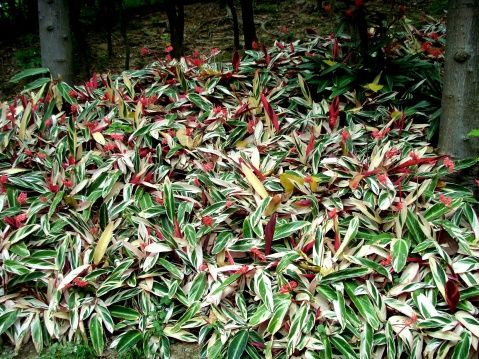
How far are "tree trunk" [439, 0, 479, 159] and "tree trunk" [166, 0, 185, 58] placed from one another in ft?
7.06

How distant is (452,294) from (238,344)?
0.88 m

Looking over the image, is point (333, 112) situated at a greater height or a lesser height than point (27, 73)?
lesser

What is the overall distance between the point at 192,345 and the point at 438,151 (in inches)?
64.1

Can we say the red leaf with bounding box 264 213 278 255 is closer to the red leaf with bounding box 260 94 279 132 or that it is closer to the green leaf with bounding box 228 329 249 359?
the green leaf with bounding box 228 329 249 359

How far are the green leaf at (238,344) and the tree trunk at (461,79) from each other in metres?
1.46

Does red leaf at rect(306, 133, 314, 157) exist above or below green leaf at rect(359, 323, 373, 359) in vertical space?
above

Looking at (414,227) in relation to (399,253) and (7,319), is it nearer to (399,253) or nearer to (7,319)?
(399,253)

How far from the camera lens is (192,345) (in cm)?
220

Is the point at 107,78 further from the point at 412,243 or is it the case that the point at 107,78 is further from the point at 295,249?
the point at 412,243

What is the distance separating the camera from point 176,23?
13.3ft

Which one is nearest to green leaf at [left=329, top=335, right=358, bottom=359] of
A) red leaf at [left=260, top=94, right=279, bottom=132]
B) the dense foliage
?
the dense foliage

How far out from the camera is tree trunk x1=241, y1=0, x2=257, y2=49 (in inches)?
159

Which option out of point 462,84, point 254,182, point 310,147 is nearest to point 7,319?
point 254,182

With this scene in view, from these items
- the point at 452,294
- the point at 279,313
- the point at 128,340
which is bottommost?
the point at 128,340
